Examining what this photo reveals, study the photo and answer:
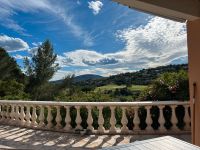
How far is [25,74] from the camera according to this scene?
26.7 meters

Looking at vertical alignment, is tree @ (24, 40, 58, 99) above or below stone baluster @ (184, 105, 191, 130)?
above

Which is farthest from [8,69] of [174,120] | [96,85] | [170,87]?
[174,120]

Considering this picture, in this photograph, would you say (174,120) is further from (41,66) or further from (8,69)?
(8,69)

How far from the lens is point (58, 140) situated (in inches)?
237

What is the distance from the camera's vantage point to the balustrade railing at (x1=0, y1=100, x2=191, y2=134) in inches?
251

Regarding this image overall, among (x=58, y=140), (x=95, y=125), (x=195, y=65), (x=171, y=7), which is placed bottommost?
(x=58, y=140)

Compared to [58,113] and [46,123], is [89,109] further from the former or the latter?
[46,123]

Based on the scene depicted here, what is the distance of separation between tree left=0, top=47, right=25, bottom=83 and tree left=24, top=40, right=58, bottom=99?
5.01ft

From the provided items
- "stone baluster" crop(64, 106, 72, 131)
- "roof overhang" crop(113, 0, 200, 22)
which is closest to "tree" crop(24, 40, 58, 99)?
"stone baluster" crop(64, 106, 72, 131)

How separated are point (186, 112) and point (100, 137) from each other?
1850 millimetres

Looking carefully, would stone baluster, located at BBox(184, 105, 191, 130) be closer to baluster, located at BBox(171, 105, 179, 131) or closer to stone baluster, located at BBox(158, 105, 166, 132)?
baluster, located at BBox(171, 105, 179, 131)

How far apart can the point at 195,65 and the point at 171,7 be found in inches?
41.5

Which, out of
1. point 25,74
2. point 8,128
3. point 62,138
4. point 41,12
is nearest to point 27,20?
point 41,12

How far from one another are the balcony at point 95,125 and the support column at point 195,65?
3.78 feet
